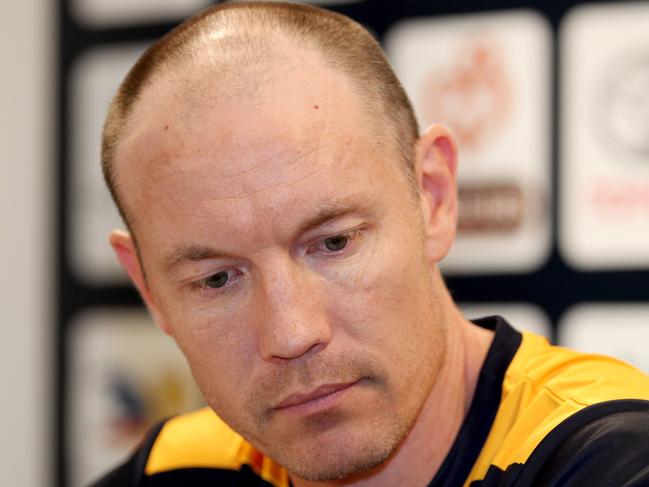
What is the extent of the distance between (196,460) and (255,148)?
0.58 m

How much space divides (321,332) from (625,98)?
Answer: 1.35 metres

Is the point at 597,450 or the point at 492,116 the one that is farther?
the point at 492,116

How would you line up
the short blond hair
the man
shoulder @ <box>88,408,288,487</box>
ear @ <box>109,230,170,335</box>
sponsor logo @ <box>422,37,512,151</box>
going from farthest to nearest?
sponsor logo @ <box>422,37,512,151</box>, shoulder @ <box>88,408,288,487</box>, ear @ <box>109,230,170,335</box>, the short blond hair, the man

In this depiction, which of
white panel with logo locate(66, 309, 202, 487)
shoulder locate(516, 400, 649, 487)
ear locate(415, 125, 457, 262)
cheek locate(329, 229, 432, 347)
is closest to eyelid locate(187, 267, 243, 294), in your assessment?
cheek locate(329, 229, 432, 347)

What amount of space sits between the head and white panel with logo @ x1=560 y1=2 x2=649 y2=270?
1028mm

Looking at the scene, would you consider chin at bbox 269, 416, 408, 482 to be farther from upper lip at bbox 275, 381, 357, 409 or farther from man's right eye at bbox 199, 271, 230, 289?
man's right eye at bbox 199, 271, 230, 289

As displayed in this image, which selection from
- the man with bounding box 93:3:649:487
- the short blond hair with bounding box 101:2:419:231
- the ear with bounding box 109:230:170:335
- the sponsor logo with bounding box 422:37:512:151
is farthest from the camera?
the sponsor logo with bounding box 422:37:512:151

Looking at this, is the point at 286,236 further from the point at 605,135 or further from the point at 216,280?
the point at 605,135

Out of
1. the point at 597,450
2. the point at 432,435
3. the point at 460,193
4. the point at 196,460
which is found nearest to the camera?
the point at 597,450

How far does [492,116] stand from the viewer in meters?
2.26

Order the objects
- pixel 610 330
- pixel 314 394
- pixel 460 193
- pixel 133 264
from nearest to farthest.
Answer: pixel 314 394 < pixel 133 264 < pixel 610 330 < pixel 460 193

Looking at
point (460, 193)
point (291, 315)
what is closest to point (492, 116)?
point (460, 193)

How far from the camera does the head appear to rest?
1.08m

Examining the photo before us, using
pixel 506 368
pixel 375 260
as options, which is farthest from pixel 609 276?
pixel 375 260
